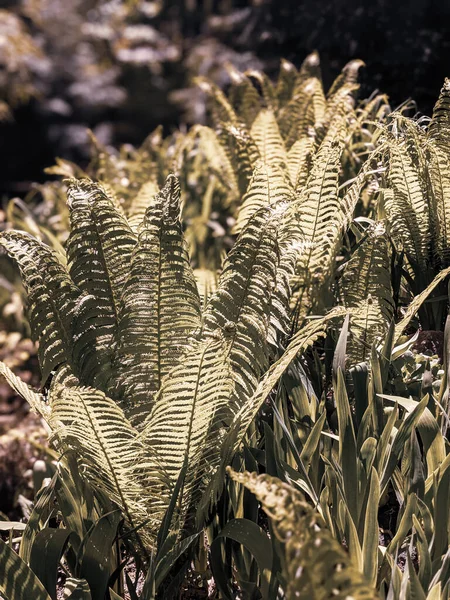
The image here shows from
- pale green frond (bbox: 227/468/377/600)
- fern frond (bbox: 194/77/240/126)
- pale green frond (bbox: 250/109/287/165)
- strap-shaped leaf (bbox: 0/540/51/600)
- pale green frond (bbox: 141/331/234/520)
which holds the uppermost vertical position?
fern frond (bbox: 194/77/240/126)

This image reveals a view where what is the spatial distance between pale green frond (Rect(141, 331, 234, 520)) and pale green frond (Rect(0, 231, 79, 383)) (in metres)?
0.28

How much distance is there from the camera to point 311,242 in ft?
6.66

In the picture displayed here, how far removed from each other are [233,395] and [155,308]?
0.26 meters

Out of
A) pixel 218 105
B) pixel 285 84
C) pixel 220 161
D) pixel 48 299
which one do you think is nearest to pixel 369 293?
pixel 48 299

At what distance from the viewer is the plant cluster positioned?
55.1 inches

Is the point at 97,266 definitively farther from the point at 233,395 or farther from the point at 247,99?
the point at 247,99

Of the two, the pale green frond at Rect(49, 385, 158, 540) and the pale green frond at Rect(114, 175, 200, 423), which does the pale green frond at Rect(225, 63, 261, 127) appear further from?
the pale green frond at Rect(49, 385, 158, 540)

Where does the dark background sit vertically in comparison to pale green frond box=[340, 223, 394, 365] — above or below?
above

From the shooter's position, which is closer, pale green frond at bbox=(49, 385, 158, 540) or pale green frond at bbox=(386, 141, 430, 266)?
pale green frond at bbox=(49, 385, 158, 540)

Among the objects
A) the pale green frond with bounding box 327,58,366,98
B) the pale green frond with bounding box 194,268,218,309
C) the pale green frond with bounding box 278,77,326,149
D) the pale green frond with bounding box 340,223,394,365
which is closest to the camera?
the pale green frond with bounding box 340,223,394,365

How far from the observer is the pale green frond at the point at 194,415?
Result: 1389mm

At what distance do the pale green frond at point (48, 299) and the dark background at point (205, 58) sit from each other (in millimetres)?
2213

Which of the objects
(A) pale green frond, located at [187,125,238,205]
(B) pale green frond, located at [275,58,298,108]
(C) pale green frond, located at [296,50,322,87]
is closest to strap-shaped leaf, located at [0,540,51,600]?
(A) pale green frond, located at [187,125,238,205]

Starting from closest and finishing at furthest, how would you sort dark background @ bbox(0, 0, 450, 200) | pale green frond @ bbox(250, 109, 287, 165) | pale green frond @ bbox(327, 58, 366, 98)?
pale green frond @ bbox(250, 109, 287, 165) < pale green frond @ bbox(327, 58, 366, 98) < dark background @ bbox(0, 0, 450, 200)
